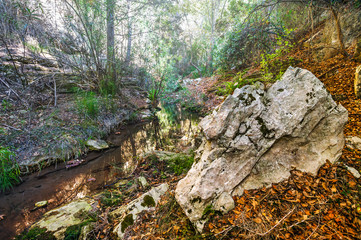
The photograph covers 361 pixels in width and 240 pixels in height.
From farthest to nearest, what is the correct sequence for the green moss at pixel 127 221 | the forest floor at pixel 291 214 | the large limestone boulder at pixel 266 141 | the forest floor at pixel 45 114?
the forest floor at pixel 45 114 < the green moss at pixel 127 221 < the large limestone boulder at pixel 266 141 < the forest floor at pixel 291 214

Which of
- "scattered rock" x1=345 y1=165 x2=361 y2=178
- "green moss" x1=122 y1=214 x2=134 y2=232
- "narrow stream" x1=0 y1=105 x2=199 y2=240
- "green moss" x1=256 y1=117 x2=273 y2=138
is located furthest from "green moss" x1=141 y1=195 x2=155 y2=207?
"scattered rock" x1=345 y1=165 x2=361 y2=178


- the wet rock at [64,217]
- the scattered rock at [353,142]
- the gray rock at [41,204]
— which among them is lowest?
the gray rock at [41,204]

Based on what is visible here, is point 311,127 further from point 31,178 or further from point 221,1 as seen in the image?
point 221,1

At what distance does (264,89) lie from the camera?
192 centimetres

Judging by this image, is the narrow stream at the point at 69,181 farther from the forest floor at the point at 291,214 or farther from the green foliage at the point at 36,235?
the forest floor at the point at 291,214

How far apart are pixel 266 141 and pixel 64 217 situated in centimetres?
324

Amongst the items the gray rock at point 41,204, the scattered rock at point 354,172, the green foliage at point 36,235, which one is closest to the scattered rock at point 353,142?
the scattered rock at point 354,172

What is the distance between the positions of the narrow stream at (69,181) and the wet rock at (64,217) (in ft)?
1.52

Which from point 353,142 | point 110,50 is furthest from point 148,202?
point 110,50

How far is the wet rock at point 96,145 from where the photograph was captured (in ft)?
16.0

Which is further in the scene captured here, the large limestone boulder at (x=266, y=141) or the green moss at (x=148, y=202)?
the green moss at (x=148, y=202)

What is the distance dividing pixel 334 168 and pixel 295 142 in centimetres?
37

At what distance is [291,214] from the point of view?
1194 mm

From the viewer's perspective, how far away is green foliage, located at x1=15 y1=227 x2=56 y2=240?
2.06 meters
